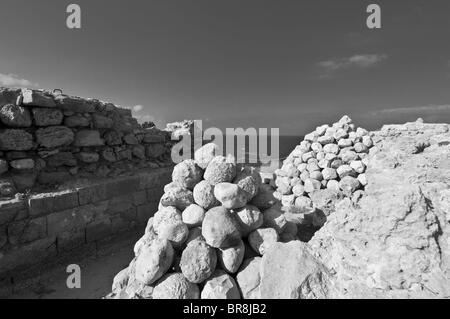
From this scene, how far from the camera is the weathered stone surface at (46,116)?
4.48m

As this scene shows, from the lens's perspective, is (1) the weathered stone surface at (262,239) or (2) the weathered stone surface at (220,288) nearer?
(2) the weathered stone surface at (220,288)

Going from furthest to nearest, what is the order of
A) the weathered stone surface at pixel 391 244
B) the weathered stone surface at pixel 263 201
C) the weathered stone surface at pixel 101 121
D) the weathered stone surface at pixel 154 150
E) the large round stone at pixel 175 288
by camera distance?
the weathered stone surface at pixel 154 150 → the weathered stone surface at pixel 101 121 → the weathered stone surface at pixel 263 201 → the large round stone at pixel 175 288 → the weathered stone surface at pixel 391 244

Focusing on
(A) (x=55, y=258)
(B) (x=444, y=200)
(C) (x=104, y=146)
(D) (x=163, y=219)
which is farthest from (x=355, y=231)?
(C) (x=104, y=146)

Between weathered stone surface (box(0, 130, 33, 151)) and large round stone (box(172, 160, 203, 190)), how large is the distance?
3270 mm

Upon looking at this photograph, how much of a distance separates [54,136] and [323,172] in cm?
618

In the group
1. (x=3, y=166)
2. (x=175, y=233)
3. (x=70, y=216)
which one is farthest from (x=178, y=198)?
(x=3, y=166)

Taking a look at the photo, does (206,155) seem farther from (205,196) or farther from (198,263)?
(198,263)

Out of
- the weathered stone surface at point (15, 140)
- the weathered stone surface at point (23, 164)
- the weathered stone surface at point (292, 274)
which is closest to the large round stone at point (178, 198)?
the weathered stone surface at point (292, 274)

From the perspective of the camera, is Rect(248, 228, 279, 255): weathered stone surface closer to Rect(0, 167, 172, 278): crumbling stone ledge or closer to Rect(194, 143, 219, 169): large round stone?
Rect(194, 143, 219, 169): large round stone

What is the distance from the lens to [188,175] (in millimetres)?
3365

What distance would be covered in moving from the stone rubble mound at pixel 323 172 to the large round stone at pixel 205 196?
211 cm

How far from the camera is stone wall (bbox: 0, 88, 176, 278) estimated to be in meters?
4.04

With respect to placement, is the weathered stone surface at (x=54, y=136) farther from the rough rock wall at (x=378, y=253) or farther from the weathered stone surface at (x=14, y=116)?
the rough rock wall at (x=378, y=253)

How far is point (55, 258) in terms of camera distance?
4.38m
